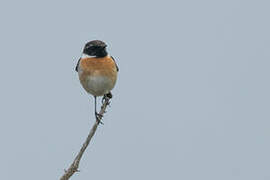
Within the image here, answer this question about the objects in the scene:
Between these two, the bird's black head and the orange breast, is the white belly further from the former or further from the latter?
the bird's black head

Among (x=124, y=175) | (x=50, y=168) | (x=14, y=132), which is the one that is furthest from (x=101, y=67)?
(x=14, y=132)

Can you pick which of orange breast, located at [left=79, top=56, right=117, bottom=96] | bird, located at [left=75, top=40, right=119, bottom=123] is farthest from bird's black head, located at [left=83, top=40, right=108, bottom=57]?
orange breast, located at [left=79, top=56, right=117, bottom=96]

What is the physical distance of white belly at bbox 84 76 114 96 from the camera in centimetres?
1146

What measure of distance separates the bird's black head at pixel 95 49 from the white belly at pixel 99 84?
269 mm

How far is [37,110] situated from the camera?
184 m

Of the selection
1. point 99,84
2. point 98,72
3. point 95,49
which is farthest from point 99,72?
point 95,49

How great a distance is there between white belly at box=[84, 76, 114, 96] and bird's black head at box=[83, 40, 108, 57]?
269mm

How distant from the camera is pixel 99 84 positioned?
11.5 meters

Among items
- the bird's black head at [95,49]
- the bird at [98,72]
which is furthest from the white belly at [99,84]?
the bird's black head at [95,49]

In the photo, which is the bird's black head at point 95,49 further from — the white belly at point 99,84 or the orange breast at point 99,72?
the white belly at point 99,84

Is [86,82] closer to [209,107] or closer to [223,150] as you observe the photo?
[223,150]

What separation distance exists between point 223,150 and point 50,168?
23.7m

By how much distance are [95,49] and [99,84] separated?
0.42 meters

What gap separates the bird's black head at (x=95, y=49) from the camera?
1107 centimetres
